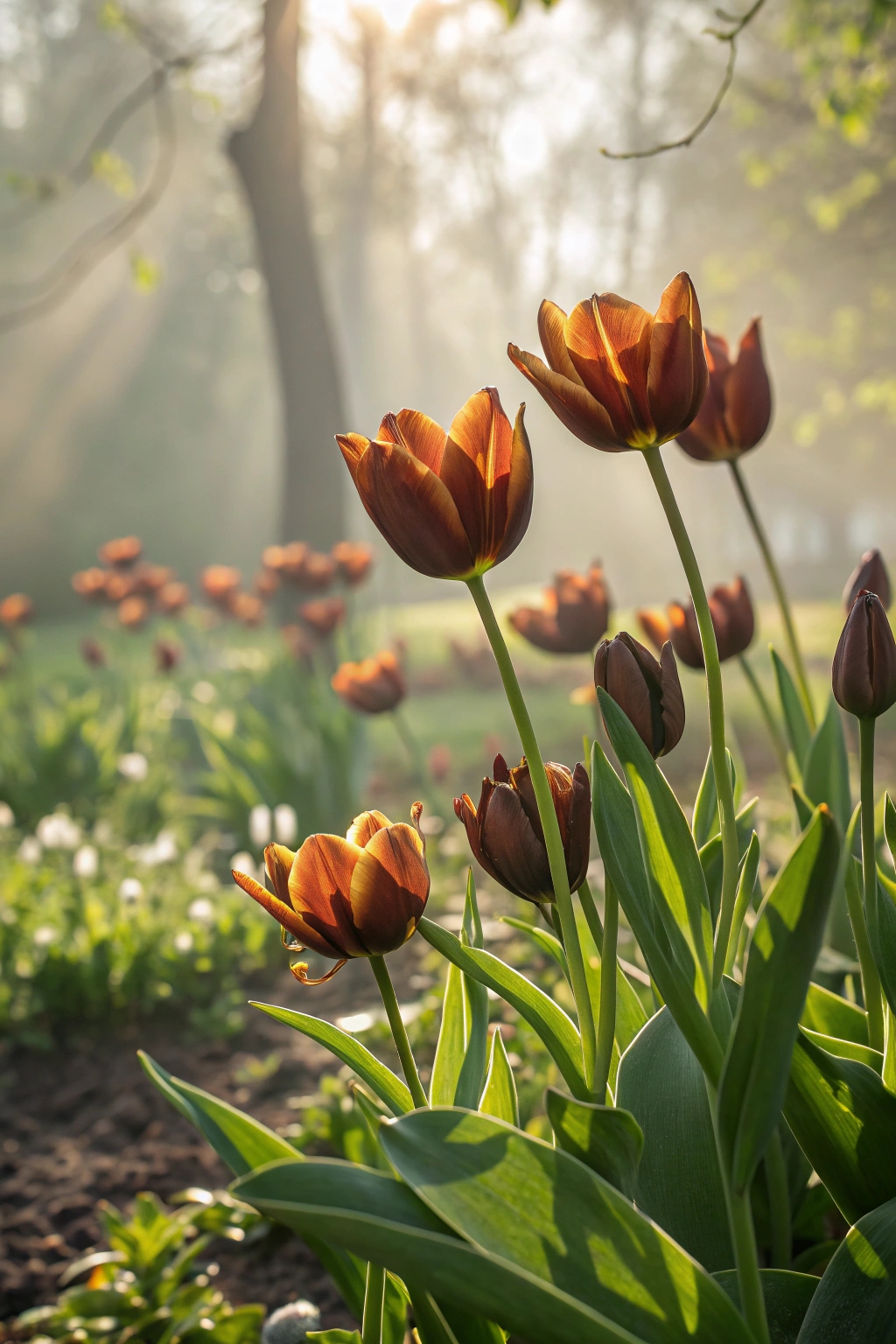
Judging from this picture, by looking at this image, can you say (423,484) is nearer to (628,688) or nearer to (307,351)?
(628,688)

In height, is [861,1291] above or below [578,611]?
below

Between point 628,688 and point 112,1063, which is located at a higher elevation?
point 628,688

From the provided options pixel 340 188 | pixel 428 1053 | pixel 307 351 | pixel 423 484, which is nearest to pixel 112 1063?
pixel 428 1053

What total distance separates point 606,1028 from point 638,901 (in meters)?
0.12

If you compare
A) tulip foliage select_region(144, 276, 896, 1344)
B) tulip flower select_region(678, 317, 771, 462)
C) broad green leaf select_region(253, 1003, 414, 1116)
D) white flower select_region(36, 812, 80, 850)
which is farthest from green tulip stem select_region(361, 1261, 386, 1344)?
white flower select_region(36, 812, 80, 850)

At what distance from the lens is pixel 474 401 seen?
758 mm

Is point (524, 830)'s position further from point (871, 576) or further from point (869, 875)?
point (871, 576)

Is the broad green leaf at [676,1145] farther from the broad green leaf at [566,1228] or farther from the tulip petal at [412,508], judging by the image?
the tulip petal at [412,508]

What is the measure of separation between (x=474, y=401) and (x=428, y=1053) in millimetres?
1628

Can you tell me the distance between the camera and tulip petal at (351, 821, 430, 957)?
771mm

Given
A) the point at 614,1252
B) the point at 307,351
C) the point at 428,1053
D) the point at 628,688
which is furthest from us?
the point at 307,351

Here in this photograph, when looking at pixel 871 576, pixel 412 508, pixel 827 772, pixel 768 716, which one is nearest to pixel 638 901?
pixel 412 508

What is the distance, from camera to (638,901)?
29.5 inches

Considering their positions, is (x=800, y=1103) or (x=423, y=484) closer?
(x=423, y=484)
